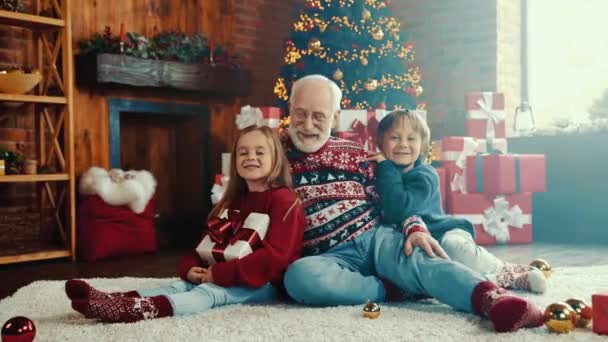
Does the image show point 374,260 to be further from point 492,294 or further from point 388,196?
point 492,294

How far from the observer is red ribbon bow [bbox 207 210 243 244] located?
206 centimetres

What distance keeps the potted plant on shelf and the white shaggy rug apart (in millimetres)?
2074

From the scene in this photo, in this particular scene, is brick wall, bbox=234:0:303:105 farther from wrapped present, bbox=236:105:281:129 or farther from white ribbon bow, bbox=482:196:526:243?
white ribbon bow, bbox=482:196:526:243

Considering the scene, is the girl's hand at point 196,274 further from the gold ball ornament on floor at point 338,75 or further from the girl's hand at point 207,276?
the gold ball ornament on floor at point 338,75

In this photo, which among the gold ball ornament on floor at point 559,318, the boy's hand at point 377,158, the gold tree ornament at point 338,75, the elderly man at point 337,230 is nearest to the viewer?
the gold ball ornament on floor at point 559,318

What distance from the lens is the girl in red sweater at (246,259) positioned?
1870 mm

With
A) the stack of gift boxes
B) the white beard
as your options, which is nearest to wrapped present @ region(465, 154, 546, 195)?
the stack of gift boxes

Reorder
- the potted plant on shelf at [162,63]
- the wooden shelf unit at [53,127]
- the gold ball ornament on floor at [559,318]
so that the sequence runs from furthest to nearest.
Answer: the potted plant on shelf at [162,63] → the wooden shelf unit at [53,127] → the gold ball ornament on floor at [559,318]

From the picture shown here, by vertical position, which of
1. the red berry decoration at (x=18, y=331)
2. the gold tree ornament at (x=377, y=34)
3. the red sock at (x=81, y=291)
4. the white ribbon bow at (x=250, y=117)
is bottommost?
the red berry decoration at (x=18, y=331)

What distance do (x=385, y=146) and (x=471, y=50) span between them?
3.02 meters

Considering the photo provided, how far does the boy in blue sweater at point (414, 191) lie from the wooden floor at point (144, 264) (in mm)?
1055

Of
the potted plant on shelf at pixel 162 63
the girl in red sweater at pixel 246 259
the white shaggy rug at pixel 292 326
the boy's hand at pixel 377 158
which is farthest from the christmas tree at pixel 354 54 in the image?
the white shaggy rug at pixel 292 326

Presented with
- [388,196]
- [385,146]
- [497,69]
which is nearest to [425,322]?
[388,196]

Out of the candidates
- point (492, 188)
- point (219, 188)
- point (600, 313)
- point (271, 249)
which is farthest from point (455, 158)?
point (600, 313)
